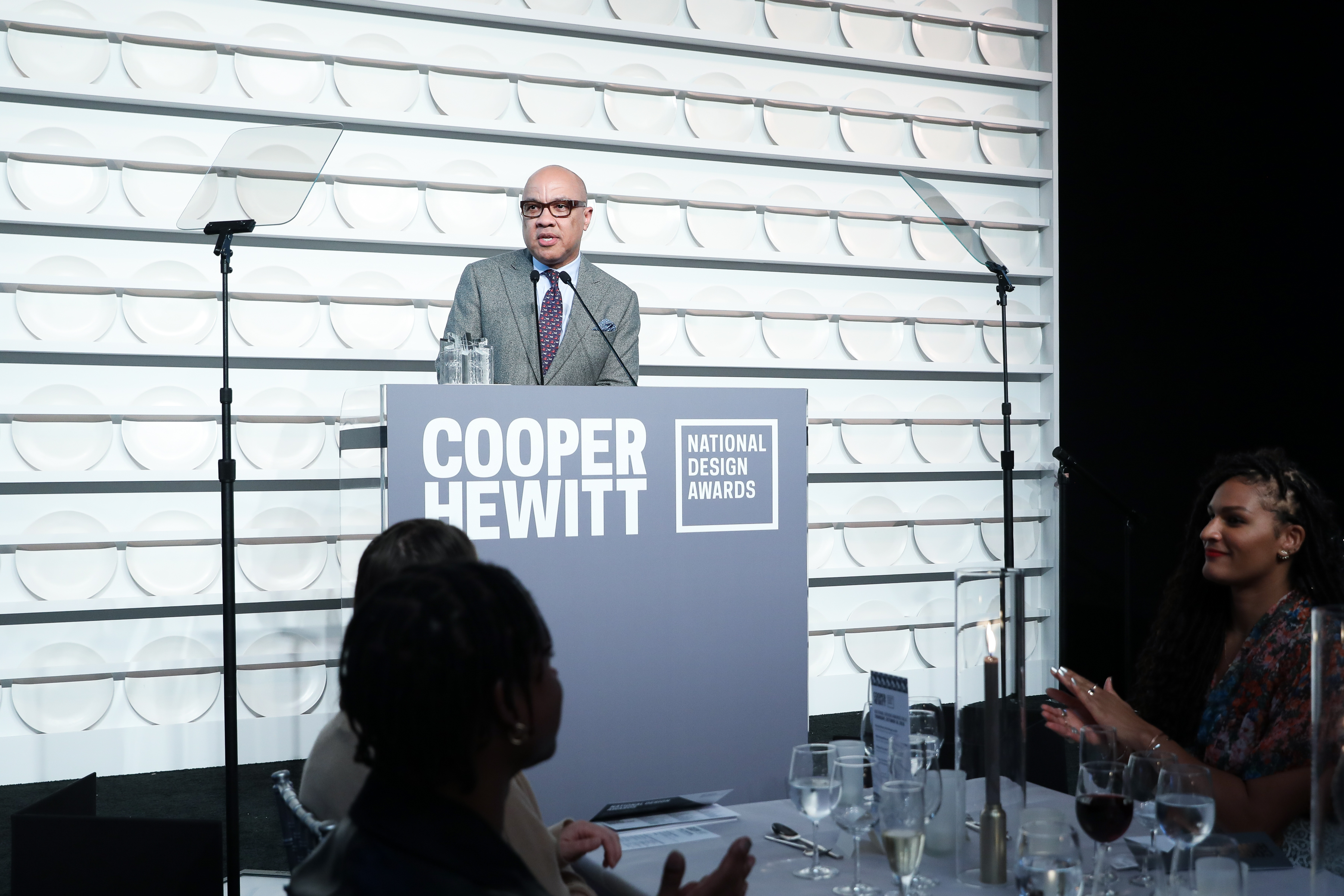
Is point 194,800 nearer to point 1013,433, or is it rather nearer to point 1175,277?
point 1013,433

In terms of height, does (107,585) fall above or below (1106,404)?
below

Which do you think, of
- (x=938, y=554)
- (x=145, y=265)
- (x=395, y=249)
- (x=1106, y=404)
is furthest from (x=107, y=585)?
(x=1106, y=404)

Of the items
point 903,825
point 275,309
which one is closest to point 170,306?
point 275,309

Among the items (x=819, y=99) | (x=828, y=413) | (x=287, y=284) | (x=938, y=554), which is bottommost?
(x=938, y=554)

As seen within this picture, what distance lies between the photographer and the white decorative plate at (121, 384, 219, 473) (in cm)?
366

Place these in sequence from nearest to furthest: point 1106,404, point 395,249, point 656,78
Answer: point 395,249 → point 656,78 → point 1106,404

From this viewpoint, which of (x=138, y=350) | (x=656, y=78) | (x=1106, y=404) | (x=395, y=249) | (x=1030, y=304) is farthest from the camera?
(x=1030, y=304)

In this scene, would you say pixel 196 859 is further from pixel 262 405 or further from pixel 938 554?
pixel 938 554

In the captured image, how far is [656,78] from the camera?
14.3ft

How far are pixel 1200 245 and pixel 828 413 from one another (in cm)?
150

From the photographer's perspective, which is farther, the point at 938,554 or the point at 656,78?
the point at 938,554

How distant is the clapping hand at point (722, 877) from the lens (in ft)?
3.77

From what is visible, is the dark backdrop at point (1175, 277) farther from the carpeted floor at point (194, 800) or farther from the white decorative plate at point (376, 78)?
the carpeted floor at point (194, 800)

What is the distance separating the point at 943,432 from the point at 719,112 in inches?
63.9
